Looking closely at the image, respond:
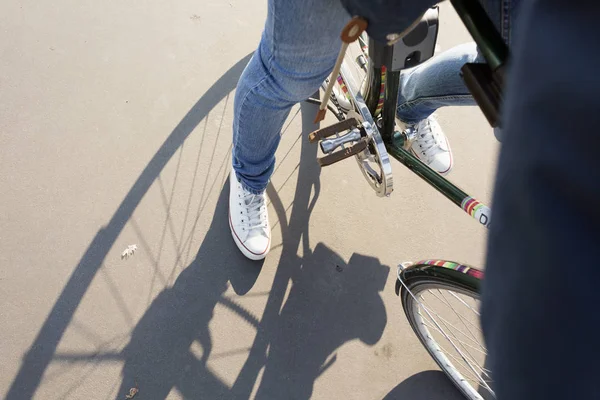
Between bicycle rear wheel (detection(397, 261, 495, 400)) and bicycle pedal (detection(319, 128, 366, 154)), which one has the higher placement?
bicycle pedal (detection(319, 128, 366, 154))

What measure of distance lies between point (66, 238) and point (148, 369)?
393 millimetres

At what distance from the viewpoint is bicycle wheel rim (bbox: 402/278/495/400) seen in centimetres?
115

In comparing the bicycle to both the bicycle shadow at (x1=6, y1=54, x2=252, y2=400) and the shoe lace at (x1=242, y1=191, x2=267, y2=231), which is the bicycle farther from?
the bicycle shadow at (x1=6, y1=54, x2=252, y2=400)

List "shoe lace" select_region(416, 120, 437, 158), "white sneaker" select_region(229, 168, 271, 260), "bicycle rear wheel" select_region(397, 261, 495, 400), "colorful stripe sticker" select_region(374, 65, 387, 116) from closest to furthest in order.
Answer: "colorful stripe sticker" select_region(374, 65, 387, 116)
"bicycle rear wheel" select_region(397, 261, 495, 400)
"white sneaker" select_region(229, 168, 271, 260)
"shoe lace" select_region(416, 120, 437, 158)

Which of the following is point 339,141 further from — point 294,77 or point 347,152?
point 294,77

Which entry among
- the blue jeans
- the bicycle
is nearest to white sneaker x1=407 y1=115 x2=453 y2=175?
the blue jeans

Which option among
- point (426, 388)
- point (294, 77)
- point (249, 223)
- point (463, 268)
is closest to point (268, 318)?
point (249, 223)

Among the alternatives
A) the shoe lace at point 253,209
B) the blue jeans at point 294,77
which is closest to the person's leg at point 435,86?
the blue jeans at point 294,77

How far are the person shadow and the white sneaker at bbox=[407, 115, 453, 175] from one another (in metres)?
0.33

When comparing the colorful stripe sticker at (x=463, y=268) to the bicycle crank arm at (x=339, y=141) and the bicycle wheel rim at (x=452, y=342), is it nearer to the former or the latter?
the bicycle wheel rim at (x=452, y=342)

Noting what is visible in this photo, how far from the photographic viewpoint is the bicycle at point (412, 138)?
612 millimetres

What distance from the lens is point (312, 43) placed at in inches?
30.6

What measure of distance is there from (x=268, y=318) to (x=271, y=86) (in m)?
0.60

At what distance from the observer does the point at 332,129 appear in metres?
1.07
